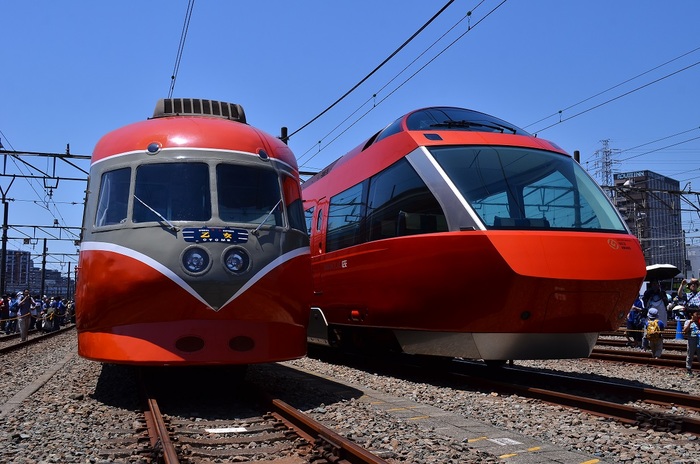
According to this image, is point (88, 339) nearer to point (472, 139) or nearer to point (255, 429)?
point (255, 429)

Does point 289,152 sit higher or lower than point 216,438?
higher

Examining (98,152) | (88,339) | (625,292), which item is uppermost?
(98,152)

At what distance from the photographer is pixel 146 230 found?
7.30 m

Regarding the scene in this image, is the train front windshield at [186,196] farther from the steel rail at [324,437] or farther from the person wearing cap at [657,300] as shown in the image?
the person wearing cap at [657,300]

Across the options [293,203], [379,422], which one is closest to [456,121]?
[293,203]

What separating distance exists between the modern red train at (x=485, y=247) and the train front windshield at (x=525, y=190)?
2cm

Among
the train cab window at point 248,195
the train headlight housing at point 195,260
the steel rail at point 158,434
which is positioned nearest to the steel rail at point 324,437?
the steel rail at point 158,434

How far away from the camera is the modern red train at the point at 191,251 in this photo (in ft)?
23.2

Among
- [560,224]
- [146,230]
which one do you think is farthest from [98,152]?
[560,224]

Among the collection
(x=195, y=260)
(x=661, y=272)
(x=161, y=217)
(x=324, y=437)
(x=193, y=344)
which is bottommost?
(x=324, y=437)

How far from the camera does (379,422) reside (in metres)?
6.63

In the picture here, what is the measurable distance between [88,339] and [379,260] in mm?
4165

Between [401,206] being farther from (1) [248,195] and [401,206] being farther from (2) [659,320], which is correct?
(2) [659,320]

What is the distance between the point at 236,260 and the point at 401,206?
3.03 meters
